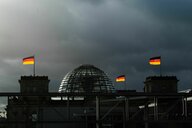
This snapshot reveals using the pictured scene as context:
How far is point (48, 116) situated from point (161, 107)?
2575 centimetres

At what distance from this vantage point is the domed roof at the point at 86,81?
568 feet

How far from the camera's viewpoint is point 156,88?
146 metres

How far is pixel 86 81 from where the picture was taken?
175625 millimetres

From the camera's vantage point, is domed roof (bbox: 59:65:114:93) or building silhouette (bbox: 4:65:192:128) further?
domed roof (bbox: 59:65:114:93)

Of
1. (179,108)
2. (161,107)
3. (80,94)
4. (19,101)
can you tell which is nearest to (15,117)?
(19,101)

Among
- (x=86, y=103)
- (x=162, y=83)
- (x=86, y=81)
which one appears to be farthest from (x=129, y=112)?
(x=86, y=81)

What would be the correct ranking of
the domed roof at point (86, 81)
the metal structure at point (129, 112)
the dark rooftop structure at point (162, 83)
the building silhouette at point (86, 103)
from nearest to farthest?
1. the metal structure at point (129, 112)
2. the building silhouette at point (86, 103)
3. the dark rooftop structure at point (162, 83)
4. the domed roof at point (86, 81)

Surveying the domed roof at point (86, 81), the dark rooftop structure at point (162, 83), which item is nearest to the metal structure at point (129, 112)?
the dark rooftop structure at point (162, 83)

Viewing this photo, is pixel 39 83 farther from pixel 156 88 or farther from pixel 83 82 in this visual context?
pixel 156 88

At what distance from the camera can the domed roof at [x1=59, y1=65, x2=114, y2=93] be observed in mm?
173275

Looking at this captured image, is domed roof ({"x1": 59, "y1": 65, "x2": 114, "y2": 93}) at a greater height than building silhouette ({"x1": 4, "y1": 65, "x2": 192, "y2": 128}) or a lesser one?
greater

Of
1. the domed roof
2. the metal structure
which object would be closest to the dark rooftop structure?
the metal structure

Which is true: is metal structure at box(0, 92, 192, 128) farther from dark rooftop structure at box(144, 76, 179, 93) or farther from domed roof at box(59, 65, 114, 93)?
domed roof at box(59, 65, 114, 93)

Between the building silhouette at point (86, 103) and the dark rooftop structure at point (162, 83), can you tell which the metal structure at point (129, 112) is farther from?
the dark rooftop structure at point (162, 83)
